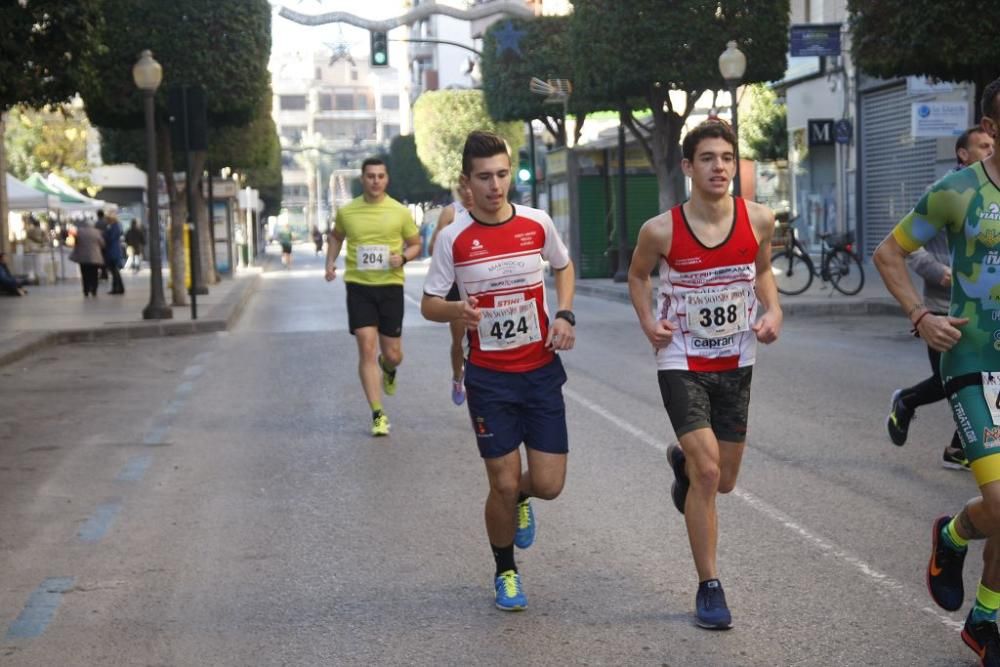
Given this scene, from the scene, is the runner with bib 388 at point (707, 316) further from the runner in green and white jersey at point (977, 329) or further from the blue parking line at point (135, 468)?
the blue parking line at point (135, 468)

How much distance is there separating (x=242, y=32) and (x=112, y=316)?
21.2ft

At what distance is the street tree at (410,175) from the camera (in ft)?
342

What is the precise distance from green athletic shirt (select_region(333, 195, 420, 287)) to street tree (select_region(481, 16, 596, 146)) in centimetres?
2958

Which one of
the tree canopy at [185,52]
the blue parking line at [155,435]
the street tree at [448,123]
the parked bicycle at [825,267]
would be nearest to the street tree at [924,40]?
the parked bicycle at [825,267]

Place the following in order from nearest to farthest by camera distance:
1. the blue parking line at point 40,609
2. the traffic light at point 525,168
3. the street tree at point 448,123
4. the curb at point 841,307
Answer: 1. the blue parking line at point 40,609
2. the curb at point 841,307
3. the traffic light at point 525,168
4. the street tree at point 448,123

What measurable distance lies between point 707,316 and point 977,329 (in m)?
1.14

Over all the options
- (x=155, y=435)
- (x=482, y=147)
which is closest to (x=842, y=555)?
(x=482, y=147)

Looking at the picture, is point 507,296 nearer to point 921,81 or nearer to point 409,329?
point 409,329

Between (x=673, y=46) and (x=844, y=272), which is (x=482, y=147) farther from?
(x=673, y=46)

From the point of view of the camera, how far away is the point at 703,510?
5.72 m

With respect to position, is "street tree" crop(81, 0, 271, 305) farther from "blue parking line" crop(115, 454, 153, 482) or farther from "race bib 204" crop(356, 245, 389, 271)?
"blue parking line" crop(115, 454, 153, 482)

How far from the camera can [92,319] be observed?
2512 centimetres

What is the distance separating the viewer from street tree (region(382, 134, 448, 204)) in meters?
104

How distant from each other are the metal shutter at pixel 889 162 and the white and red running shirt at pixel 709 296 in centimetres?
2840
